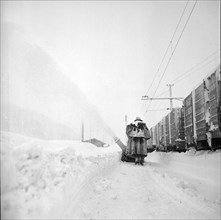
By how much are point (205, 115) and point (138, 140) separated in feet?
15.0

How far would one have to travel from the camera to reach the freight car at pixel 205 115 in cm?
904

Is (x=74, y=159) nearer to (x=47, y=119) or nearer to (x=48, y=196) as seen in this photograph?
(x=47, y=119)

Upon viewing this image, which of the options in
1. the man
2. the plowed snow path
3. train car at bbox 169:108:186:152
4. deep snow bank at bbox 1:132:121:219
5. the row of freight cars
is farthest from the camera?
train car at bbox 169:108:186:152

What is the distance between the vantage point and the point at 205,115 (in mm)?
10281

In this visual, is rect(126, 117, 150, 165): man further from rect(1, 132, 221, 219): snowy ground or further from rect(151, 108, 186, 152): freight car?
rect(1, 132, 221, 219): snowy ground

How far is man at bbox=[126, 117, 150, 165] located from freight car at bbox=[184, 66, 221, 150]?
2.40m

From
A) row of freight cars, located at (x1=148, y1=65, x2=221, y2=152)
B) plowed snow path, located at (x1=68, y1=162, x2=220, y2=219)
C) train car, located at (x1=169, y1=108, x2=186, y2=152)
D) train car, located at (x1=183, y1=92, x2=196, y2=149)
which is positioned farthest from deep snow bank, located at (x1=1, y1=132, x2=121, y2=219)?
train car, located at (x1=169, y1=108, x2=186, y2=152)

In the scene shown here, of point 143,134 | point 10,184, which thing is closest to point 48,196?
point 10,184

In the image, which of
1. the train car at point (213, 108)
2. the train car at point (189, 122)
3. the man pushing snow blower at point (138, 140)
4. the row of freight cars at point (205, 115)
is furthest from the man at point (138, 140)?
the train car at point (213, 108)

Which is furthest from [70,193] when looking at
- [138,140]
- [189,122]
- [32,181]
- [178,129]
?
[178,129]

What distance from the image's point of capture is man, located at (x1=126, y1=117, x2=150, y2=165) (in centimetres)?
1373

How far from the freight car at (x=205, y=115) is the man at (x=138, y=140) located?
94.4 inches

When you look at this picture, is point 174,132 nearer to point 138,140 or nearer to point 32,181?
point 138,140

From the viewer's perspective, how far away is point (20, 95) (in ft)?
17.0
